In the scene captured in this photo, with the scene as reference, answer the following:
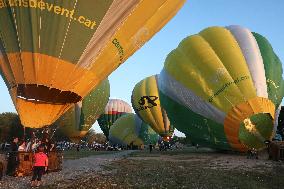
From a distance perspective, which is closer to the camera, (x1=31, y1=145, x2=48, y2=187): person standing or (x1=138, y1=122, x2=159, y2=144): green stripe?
(x1=31, y1=145, x2=48, y2=187): person standing

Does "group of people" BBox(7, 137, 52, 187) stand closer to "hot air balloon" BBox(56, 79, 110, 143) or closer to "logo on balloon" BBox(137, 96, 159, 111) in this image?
"hot air balloon" BBox(56, 79, 110, 143)

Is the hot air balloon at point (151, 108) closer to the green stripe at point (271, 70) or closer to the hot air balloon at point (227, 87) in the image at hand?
the hot air balloon at point (227, 87)

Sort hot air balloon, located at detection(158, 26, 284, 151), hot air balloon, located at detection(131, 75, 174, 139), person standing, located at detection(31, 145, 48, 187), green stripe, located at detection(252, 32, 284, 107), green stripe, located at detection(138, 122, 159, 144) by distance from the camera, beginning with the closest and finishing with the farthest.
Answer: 1. person standing, located at detection(31, 145, 48, 187)
2. hot air balloon, located at detection(158, 26, 284, 151)
3. green stripe, located at detection(252, 32, 284, 107)
4. hot air balloon, located at detection(131, 75, 174, 139)
5. green stripe, located at detection(138, 122, 159, 144)

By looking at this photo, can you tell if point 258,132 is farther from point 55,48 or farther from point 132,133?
point 132,133

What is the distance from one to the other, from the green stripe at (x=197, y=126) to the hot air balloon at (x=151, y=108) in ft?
39.9

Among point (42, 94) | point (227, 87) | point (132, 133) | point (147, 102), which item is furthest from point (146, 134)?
point (42, 94)

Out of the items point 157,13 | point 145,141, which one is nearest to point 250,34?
point 157,13

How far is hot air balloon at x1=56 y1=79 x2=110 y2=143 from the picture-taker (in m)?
29.3

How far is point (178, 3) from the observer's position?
1233 cm

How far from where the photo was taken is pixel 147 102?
106 feet

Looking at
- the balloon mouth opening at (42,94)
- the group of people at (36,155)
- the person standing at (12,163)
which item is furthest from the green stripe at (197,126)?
the person standing at (12,163)

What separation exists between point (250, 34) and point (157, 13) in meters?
7.61

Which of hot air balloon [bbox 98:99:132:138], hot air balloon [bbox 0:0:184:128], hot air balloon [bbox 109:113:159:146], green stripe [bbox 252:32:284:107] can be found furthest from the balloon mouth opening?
hot air balloon [bbox 98:99:132:138]

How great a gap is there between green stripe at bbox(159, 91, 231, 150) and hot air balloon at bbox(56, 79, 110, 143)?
439 inches
